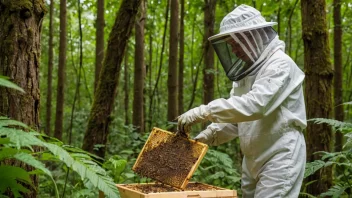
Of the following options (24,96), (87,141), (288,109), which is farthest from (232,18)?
(87,141)

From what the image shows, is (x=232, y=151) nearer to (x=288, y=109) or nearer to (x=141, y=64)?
(x=141, y=64)

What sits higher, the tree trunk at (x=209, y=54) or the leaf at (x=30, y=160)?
the tree trunk at (x=209, y=54)

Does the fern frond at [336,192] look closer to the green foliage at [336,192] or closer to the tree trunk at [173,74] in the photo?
the green foliage at [336,192]

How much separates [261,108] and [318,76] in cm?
312

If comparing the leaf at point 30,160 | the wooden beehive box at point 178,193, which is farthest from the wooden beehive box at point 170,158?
the leaf at point 30,160

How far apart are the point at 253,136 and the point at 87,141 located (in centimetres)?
397

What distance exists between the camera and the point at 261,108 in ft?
12.4

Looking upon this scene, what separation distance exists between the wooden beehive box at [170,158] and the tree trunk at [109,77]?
3.17 m

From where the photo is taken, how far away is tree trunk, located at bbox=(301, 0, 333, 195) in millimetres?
6555

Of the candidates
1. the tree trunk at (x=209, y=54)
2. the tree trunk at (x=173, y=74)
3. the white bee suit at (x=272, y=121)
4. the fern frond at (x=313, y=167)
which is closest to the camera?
the white bee suit at (x=272, y=121)

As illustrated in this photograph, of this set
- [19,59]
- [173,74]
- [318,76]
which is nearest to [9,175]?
[19,59]

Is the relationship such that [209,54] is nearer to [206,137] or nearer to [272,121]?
[206,137]

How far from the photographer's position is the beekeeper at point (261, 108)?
385 centimetres

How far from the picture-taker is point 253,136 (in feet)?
13.6
